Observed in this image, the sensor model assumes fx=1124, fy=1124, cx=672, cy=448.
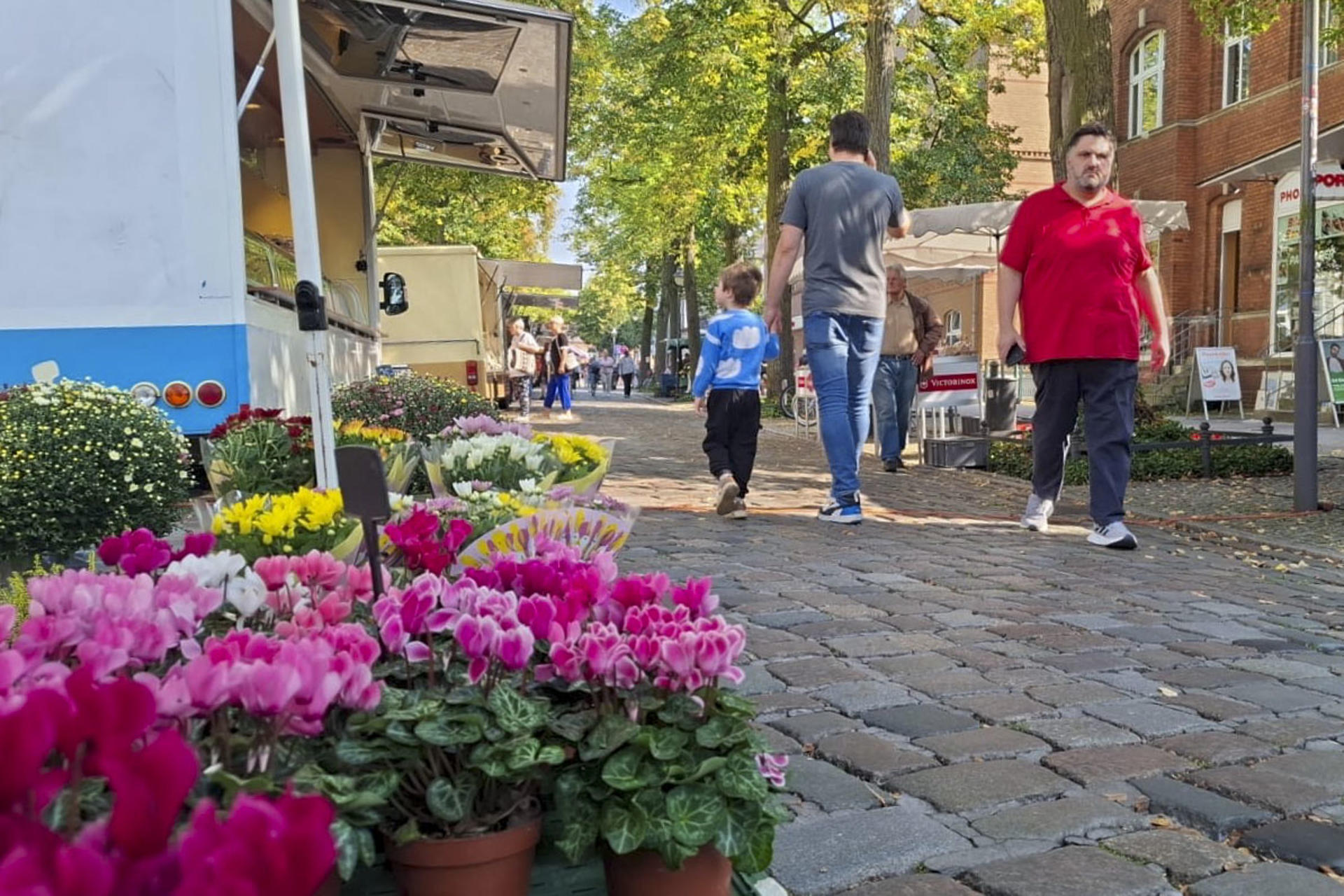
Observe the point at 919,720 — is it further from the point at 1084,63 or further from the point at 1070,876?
the point at 1084,63

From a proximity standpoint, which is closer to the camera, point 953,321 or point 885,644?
point 885,644

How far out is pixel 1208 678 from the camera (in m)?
3.65

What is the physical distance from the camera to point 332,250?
1170 cm

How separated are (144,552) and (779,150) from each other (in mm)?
20864

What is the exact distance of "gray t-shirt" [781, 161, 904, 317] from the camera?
22.3 feet

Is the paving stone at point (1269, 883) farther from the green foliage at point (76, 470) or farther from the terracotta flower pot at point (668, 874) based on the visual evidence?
the green foliage at point (76, 470)

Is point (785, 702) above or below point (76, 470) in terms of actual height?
below

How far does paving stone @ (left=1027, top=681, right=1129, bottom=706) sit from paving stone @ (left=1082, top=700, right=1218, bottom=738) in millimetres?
49

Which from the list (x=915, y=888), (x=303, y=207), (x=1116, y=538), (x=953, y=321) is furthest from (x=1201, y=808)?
(x=953, y=321)

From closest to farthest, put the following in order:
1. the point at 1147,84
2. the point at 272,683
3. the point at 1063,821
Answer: the point at 272,683 < the point at 1063,821 < the point at 1147,84

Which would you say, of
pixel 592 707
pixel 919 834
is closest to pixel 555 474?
pixel 919 834

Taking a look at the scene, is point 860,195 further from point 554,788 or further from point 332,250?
point 332,250

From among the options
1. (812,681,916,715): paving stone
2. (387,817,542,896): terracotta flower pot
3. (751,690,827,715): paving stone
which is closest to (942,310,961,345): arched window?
(812,681,916,715): paving stone

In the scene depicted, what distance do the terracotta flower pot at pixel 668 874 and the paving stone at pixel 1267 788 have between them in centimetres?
158
